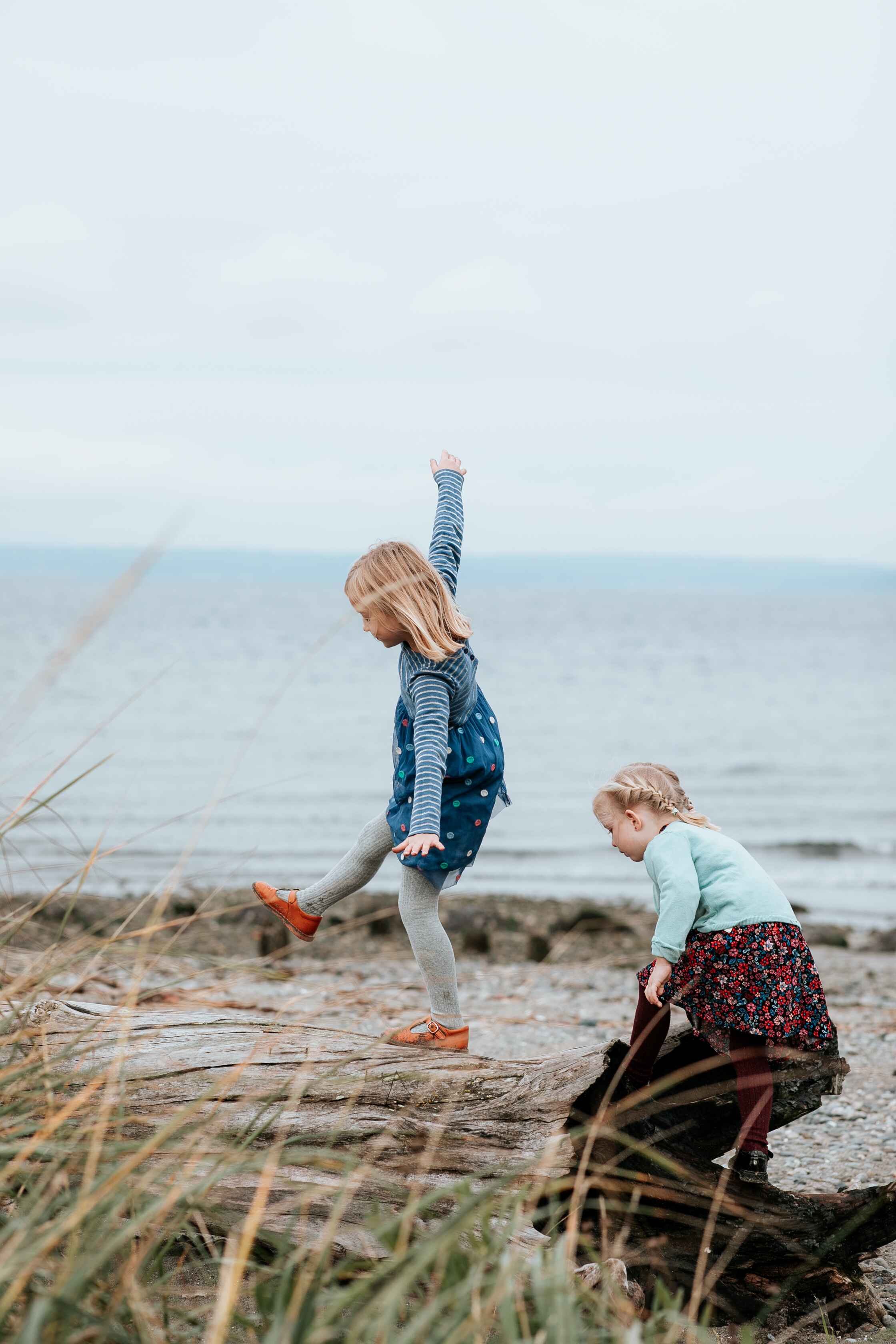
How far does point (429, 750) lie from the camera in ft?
13.1

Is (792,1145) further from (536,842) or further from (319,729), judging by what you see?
(319,729)

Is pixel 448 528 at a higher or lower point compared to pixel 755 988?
higher

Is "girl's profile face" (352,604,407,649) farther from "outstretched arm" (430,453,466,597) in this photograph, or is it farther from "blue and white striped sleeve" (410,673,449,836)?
"outstretched arm" (430,453,466,597)

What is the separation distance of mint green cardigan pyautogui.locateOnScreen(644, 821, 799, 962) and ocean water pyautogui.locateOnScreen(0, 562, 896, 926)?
25.5 inches

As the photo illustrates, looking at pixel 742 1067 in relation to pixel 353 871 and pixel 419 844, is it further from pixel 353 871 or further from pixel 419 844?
pixel 353 871

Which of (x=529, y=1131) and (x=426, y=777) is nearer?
(x=529, y=1131)

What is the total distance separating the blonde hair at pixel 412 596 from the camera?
13.2ft

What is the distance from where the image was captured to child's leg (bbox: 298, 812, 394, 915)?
436cm

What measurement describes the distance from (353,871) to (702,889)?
1411 mm

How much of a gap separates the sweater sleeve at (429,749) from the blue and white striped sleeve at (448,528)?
51 centimetres

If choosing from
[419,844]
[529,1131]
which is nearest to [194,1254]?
[529,1131]

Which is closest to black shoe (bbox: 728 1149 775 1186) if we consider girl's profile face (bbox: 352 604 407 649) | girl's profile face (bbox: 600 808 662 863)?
girl's profile face (bbox: 600 808 662 863)

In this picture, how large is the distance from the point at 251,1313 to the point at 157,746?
21862mm

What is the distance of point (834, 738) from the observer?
88.6 feet
